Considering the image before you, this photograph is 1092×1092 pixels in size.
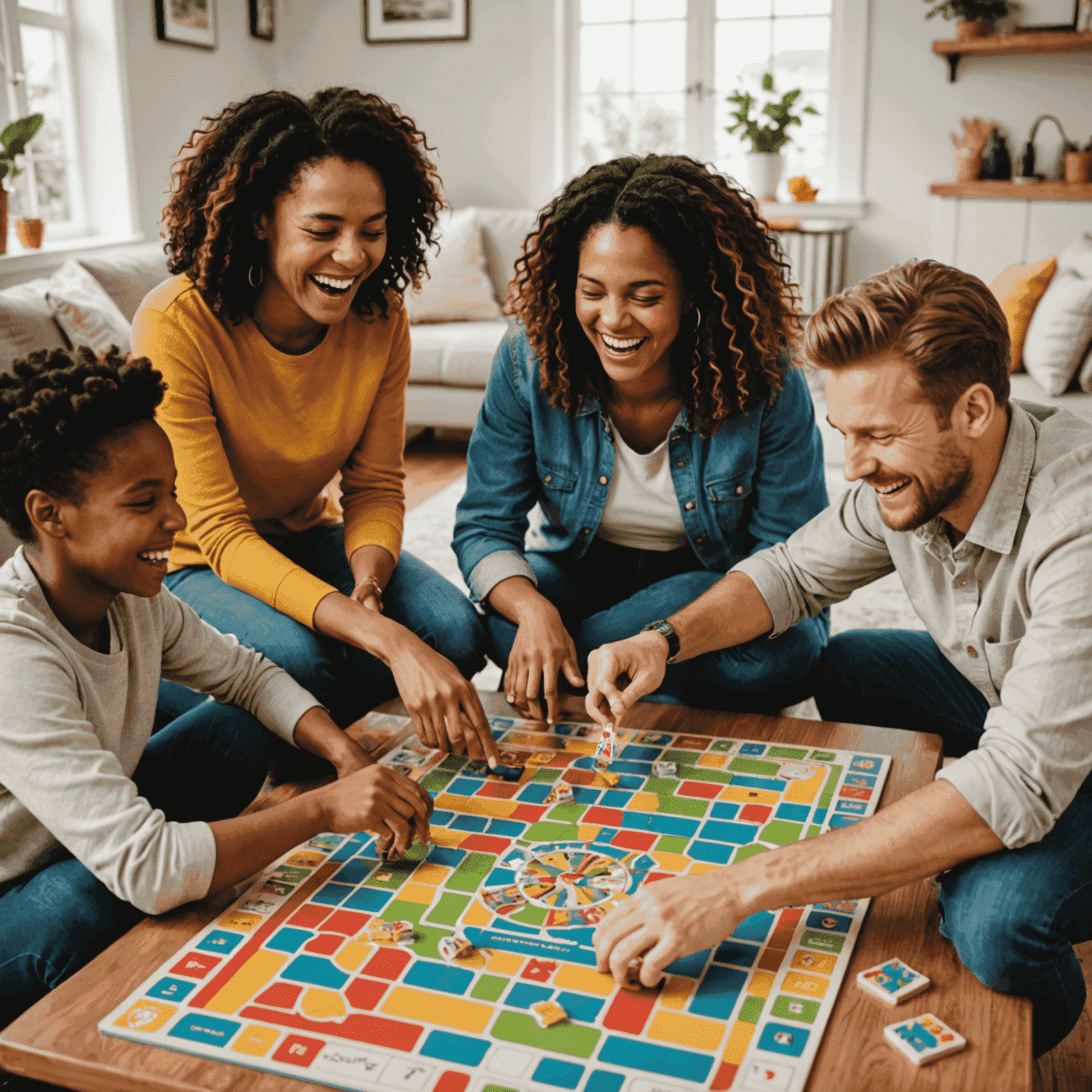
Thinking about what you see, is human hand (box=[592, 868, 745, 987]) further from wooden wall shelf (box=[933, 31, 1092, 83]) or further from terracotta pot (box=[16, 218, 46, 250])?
wooden wall shelf (box=[933, 31, 1092, 83])

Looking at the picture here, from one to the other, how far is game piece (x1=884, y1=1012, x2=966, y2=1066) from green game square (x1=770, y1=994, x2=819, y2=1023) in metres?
0.06

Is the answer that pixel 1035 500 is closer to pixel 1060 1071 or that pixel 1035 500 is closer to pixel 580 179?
pixel 1060 1071

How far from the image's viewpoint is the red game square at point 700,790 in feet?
4.55

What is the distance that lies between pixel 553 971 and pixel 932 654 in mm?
942

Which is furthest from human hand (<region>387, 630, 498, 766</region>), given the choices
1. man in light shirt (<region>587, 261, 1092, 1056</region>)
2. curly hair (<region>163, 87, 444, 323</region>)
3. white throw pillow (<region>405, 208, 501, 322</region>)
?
white throw pillow (<region>405, 208, 501, 322</region>)

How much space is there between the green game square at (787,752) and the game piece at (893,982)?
445 millimetres

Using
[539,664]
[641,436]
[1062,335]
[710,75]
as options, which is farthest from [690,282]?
[710,75]

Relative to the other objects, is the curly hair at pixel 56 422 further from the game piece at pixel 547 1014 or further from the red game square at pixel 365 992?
the game piece at pixel 547 1014

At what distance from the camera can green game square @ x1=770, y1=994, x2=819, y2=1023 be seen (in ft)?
3.23

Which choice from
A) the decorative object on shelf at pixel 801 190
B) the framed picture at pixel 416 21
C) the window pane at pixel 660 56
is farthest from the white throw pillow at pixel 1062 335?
the framed picture at pixel 416 21

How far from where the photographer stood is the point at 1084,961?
66.3 inches

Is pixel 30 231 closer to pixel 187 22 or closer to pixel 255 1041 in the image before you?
pixel 187 22

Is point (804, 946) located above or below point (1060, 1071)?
above

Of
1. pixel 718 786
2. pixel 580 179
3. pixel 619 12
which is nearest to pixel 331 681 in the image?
pixel 718 786
